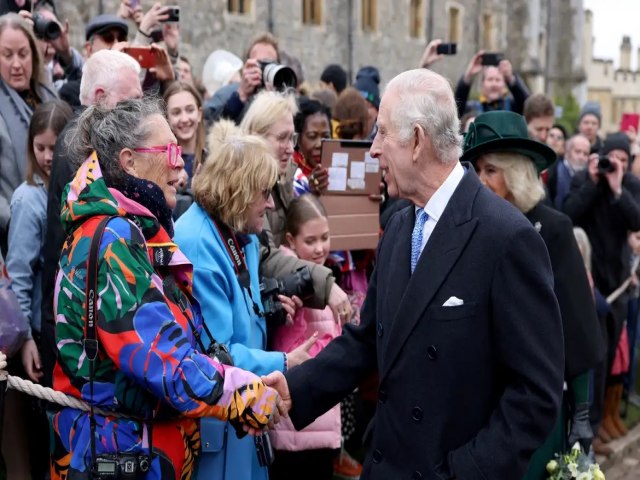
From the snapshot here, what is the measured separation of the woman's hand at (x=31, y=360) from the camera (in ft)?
12.6

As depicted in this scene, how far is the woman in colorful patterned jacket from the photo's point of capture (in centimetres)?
250

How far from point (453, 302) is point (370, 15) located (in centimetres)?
2498

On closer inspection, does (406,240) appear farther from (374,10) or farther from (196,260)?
(374,10)

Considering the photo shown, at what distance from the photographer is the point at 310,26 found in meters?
23.0

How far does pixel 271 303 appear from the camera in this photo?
3.56 metres

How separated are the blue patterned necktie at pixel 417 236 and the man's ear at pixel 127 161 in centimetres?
99

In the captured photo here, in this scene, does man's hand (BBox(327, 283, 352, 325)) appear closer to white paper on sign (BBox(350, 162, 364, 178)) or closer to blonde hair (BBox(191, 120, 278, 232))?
blonde hair (BBox(191, 120, 278, 232))

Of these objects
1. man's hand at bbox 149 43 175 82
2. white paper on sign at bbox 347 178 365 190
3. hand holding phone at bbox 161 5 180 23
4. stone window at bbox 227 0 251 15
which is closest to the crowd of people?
white paper on sign at bbox 347 178 365 190

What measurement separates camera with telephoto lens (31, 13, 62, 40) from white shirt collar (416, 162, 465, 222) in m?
3.88

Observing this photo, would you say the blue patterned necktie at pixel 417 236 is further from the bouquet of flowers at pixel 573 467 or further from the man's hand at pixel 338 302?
the bouquet of flowers at pixel 573 467

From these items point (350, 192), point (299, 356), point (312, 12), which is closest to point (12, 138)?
point (350, 192)

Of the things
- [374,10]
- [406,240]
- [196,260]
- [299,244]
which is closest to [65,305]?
[196,260]

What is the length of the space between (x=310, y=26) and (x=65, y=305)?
844 inches

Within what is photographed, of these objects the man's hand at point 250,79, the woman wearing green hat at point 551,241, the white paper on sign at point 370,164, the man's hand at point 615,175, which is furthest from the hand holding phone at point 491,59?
the woman wearing green hat at point 551,241
